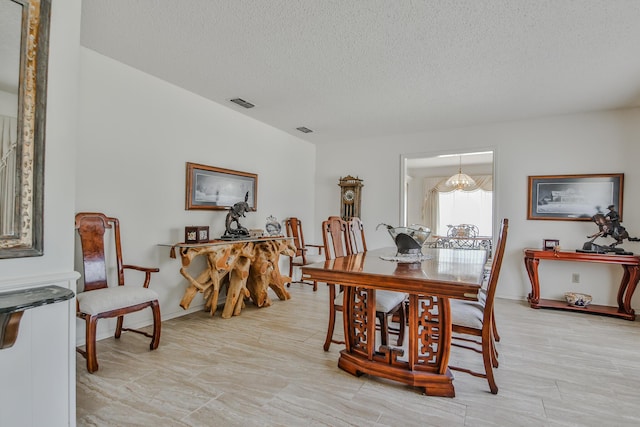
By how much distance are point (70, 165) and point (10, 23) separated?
2.00ft

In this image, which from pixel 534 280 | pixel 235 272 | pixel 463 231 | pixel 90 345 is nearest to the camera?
pixel 90 345

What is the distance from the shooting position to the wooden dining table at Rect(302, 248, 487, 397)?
1.85 meters

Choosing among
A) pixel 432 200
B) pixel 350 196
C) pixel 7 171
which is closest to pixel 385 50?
pixel 7 171

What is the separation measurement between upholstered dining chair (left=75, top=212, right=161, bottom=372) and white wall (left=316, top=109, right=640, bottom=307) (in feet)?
12.4

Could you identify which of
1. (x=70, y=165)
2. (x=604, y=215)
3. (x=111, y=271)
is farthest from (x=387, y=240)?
(x=70, y=165)

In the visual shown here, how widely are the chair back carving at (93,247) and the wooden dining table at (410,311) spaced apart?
1.73m

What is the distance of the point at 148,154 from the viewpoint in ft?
10.9

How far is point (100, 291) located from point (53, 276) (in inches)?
43.5

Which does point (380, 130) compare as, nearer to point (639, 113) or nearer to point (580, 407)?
point (639, 113)

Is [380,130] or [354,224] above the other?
[380,130]

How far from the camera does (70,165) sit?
1.60 meters

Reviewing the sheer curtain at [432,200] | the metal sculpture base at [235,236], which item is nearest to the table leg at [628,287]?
the metal sculpture base at [235,236]

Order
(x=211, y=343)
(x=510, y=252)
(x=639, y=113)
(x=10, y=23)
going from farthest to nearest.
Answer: (x=510, y=252), (x=639, y=113), (x=211, y=343), (x=10, y=23)

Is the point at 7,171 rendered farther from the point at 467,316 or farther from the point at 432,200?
the point at 432,200
